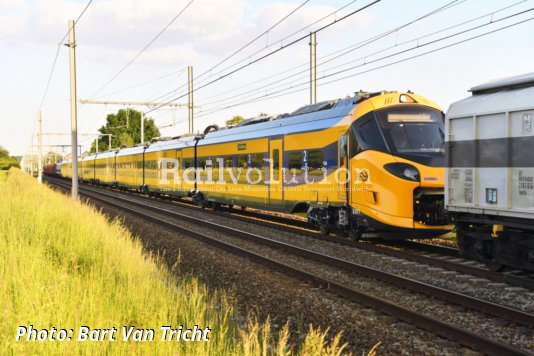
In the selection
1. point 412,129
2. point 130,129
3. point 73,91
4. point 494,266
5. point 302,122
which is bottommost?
point 494,266

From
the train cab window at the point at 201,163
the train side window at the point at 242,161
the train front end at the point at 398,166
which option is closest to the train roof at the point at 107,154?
the train cab window at the point at 201,163

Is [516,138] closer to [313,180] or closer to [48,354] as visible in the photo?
[313,180]

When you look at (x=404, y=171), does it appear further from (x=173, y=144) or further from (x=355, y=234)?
(x=173, y=144)

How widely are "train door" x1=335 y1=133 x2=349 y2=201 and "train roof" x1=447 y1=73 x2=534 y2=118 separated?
10.7 ft

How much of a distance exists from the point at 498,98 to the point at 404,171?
2950mm

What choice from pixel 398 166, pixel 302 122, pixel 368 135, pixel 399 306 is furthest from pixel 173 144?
pixel 399 306

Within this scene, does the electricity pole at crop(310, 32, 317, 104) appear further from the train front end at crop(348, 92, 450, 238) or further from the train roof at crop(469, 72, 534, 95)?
the train roof at crop(469, 72, 534, 95)

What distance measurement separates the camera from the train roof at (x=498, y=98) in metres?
8.25

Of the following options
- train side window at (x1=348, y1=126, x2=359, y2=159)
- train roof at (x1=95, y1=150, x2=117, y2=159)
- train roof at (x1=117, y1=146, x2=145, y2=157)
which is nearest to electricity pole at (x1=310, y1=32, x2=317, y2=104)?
train side window at (x1=348, y1=126, x2=359, y2=159)

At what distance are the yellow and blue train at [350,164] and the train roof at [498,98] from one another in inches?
78.3

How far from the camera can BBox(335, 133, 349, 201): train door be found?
12.5 meters

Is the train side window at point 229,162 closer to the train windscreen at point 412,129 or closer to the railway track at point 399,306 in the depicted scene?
the railway track at point 399,306

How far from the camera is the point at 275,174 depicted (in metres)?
16.2

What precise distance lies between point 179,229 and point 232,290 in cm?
774
